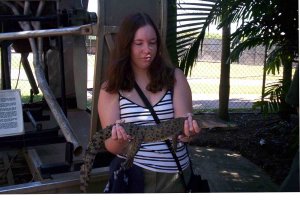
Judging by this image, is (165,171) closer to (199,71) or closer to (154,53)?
(154,53)

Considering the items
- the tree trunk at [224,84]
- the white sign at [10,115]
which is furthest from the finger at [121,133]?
the tree trunk at [224,84]

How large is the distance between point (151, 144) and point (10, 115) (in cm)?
120

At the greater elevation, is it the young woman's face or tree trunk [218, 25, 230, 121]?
the young woman's face

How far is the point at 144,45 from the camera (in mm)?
2266

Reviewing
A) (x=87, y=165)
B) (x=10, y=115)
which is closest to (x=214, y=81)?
(x=10, y=115)

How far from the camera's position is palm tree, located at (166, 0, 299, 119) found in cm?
410

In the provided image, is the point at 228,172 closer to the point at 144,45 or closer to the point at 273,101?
the point at 273,101

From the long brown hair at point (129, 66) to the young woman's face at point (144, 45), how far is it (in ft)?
0.07

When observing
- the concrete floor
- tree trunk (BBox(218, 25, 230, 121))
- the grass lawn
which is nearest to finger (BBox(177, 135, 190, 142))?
the concrete floor

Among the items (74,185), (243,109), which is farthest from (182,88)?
(243,109)

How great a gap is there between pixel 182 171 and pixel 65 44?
2899mm

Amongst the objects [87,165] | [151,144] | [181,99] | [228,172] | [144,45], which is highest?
[144,45]

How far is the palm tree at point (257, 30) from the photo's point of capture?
4.10 metres

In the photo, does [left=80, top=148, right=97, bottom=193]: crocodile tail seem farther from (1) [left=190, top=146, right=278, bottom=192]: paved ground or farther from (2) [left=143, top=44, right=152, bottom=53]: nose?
(1) [left=190, top=146, right=278, bottom=192]: paved ground
